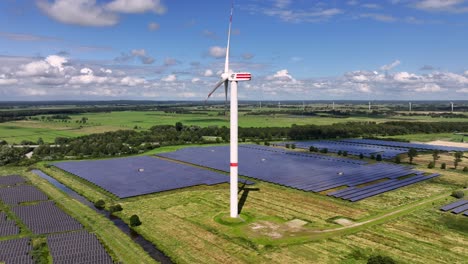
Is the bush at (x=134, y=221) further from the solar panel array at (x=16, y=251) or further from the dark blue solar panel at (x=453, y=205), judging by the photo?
the dark blue solar panel at (x=453, y=205)

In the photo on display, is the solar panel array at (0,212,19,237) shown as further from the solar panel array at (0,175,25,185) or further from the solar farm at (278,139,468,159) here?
the solar farm at (278,139,468,159)

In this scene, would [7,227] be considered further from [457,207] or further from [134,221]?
[457,207]

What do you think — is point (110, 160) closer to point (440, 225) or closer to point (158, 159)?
point (158, 159)

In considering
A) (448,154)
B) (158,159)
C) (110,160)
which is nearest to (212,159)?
(158,159)

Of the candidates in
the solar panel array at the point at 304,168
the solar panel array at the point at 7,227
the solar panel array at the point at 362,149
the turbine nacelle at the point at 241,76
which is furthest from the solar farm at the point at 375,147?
the solar panel array at the point at 7,227

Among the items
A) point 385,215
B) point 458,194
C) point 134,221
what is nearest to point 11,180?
point 134,221

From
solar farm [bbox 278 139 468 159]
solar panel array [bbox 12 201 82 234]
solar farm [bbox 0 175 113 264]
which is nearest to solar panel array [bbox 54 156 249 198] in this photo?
solar panel array [bbox 12 201 82 234]
